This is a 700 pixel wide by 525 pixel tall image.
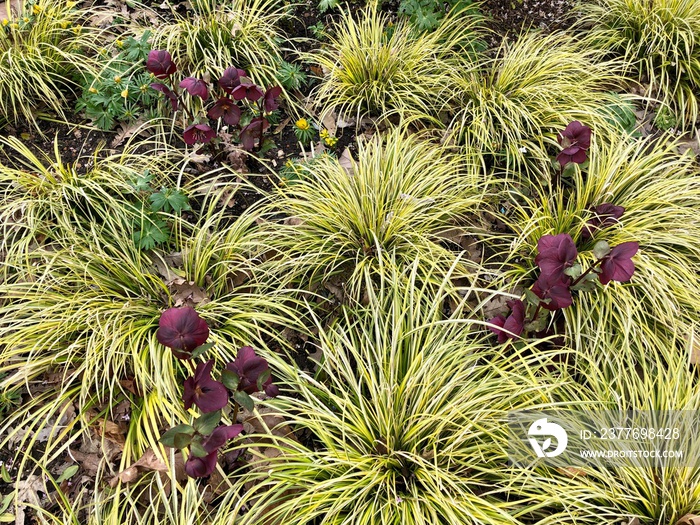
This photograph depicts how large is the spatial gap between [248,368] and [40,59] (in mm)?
2610

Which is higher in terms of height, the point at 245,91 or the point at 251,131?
the point at 245,91

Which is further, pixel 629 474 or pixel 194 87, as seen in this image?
pixel 194 87

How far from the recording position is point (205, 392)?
1.72m

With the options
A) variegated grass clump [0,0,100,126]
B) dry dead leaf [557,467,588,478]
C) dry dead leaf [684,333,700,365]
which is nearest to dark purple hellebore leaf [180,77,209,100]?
variegated grass clump [0,0,100,126]

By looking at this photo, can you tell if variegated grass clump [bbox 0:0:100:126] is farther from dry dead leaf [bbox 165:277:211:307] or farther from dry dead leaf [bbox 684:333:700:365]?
dry dead leaf [bbox 684:333:700:365]

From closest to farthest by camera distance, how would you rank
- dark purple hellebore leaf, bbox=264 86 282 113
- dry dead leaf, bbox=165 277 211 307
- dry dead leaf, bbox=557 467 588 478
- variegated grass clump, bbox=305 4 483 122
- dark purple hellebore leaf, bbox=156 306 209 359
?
1. dark purple hellebore leaf, bbox=156 306 209 359
2. dry dead leaf, bbox=557 467 588 478
3. dry dead leaf, bbox=165 277 211 307
4. dark purple hellebore leaf, bbox=264 86 282 113
5. variegated grass clump, bbox=305 4 483 122

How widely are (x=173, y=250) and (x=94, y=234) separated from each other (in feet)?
1.42

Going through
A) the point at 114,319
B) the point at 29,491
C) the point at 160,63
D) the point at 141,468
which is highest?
the point at 160,63

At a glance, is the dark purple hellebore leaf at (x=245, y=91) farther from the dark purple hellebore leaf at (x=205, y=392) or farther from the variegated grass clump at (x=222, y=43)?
the dark purple hellebore leaf at (x=205, y=392)

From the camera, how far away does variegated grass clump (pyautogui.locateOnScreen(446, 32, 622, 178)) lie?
3.02 metres

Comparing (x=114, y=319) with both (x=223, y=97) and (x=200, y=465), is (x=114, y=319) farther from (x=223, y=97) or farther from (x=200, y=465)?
(x=223, y=97)

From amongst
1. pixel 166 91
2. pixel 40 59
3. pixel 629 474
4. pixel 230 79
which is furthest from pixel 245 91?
pixel 629 474

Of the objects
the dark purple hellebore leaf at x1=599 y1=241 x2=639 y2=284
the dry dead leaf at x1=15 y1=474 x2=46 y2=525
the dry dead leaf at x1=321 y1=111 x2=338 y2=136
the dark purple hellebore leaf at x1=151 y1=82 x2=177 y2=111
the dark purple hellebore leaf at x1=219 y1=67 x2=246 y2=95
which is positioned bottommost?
the dry dead leaf at x1=15 y1=474 x2=46 y2=525

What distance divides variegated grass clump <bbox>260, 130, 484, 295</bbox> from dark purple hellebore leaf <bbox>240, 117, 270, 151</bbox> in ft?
1.12
